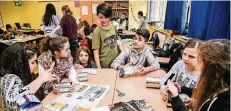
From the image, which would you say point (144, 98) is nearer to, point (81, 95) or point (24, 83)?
point (81, 95)

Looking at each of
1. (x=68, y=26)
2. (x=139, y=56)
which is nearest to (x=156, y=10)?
(x=68, y=26)

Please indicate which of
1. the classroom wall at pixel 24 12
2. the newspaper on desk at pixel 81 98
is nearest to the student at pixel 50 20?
the newspaper on desk at pixel 81 98

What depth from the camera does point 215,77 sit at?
3.06ft

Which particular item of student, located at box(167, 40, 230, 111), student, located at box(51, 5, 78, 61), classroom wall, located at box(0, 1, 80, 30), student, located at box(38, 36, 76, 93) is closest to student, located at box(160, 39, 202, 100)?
student, located at box(167, 40, 230, 111)

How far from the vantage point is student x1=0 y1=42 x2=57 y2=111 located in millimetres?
1091

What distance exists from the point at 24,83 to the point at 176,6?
334cm

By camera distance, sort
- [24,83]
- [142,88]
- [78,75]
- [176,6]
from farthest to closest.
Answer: [176,6]
[78,75]
[142,88]
[24,83]

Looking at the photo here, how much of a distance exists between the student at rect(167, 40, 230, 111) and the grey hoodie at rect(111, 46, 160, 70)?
1.10 m

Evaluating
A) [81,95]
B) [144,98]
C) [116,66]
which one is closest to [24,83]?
[81,95]

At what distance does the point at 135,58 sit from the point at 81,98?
0.98m

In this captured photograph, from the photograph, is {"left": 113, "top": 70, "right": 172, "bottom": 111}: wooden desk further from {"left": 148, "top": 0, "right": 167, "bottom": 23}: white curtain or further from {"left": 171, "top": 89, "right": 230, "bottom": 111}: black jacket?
{"left": 148, "top": 0, "right": 167, "bottom": 23}: white curtain

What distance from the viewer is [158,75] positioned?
192 cm

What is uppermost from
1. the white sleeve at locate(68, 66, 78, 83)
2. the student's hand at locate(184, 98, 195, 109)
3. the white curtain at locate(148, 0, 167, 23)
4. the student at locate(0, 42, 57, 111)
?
the white curtain at locate(148, 0, 167, 23)

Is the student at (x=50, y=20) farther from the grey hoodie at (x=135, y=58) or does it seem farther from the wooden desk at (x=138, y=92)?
the wooden desk at (x=138, y=92)
